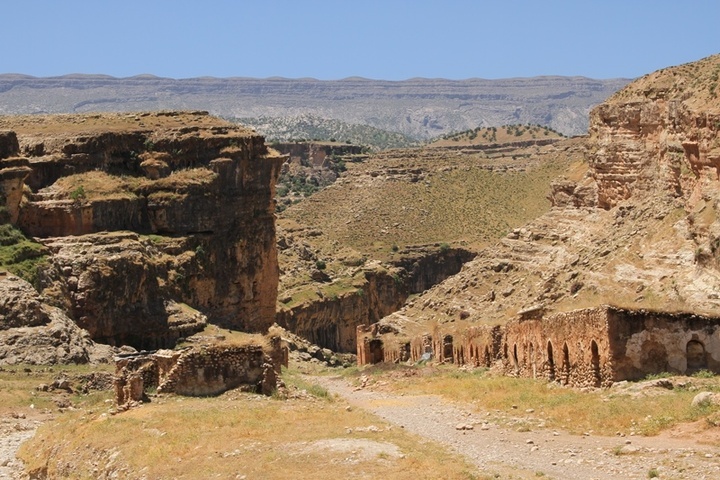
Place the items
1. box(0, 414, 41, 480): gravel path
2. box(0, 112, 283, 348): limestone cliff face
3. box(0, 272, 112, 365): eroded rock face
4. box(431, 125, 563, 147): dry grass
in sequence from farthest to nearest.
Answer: box(431, 125, 563, 147): dry grass < box(0, 112, 283, 348): limestone cliff face < box(0, 272, 112, 365): eroded rock face < box(0, 414, 41, 480): gravel path

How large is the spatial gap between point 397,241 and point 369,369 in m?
70.0

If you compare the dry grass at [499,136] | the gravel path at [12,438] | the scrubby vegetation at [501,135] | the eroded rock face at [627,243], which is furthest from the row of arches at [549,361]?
the scrubby vegetation at [501,135]

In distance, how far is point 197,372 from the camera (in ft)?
102

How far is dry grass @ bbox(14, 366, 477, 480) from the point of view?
2356 cm

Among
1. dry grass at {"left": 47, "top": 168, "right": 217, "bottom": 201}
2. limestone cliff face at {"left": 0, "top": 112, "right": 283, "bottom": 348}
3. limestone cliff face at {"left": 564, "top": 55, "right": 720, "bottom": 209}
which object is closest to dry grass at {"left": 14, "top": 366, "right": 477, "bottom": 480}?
limestone cliff face at {"left": 564, "top": 55, "right": 720, "bottom": 209}

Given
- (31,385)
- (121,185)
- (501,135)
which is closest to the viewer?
(31,385)

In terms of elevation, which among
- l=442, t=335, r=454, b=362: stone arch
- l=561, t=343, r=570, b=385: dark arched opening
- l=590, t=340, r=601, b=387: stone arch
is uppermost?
l=590, t=340, r=601, b=387: stone arch

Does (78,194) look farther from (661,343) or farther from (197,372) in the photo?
(661,343)

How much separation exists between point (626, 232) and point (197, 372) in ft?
72.1

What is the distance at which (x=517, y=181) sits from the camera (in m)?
144

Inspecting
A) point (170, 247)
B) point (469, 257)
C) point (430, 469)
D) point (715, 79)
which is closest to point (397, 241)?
point (469, 257)

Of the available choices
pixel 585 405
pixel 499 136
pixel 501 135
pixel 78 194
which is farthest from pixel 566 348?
pixel 501 135

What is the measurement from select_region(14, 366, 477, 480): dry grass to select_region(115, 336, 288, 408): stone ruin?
0.41 meters

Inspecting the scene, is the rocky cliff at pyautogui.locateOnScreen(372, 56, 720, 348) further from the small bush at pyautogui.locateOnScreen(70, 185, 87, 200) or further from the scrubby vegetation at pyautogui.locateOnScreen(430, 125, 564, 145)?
the scrubby vegetation at pyautogui.locateOnScreen(430, 125, 564, 145)
